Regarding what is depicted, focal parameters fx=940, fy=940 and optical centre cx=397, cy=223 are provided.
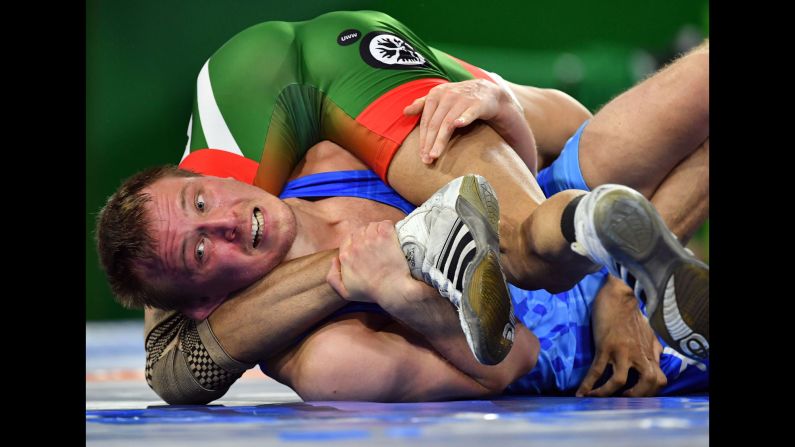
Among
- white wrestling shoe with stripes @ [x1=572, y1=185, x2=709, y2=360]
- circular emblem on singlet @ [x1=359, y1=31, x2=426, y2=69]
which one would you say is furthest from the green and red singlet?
white wrestling shoe with stripes @ [x1=572, y1=185, x2=709, y2=360]

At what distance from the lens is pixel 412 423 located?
117cm

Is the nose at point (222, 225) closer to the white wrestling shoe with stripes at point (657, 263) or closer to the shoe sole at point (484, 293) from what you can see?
the shoe sole at point (484, 293)

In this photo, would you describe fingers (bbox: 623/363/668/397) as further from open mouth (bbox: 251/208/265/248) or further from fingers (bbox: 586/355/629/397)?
open mouth (bbox: 251/208/265/248)

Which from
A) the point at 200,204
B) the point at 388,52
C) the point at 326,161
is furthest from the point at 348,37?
the point at 200,204

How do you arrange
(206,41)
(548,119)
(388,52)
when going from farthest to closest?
(206,41) < (548,119) < (388,52)

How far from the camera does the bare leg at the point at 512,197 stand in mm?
1264

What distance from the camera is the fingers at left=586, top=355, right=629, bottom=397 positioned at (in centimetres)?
151

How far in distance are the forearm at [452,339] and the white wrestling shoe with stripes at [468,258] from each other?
1.9 inches

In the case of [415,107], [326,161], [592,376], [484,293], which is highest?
[415,107]

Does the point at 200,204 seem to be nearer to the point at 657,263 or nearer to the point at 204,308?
the point at 204,308

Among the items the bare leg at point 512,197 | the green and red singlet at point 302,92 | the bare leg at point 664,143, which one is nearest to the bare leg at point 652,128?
the bare leg at point 664,143

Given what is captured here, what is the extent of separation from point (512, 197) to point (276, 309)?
402mm

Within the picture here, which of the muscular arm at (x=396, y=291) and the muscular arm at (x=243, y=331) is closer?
the muscular arm at (x=396, y=291)
